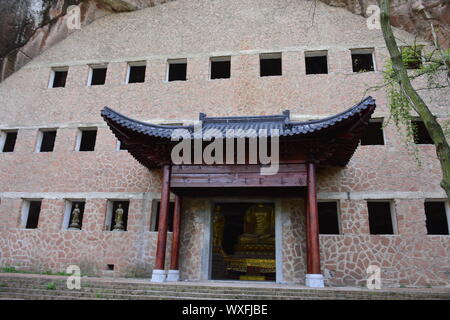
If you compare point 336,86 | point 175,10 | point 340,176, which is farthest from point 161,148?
point 175,10

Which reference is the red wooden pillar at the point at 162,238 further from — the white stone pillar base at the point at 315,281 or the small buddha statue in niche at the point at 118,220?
the white stone pillar base at the point at 315,281

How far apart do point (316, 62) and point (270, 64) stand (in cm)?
176

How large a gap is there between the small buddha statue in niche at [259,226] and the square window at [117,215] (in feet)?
12.9

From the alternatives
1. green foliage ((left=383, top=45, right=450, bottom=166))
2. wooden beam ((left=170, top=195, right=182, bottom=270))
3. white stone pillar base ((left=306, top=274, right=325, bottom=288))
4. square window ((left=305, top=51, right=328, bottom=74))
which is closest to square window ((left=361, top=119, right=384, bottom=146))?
green foliage ((left=383, top=45, right=450, bottom=166))

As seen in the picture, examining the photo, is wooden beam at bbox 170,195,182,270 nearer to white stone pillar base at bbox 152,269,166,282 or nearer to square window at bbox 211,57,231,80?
white stone pillar base at bbox 152,269,166,282

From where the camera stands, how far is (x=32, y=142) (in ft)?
38.4

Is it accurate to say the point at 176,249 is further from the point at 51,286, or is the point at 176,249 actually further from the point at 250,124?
the point at 250,124

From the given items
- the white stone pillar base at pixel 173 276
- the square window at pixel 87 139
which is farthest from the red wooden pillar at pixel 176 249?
the square window at pixel 87 139

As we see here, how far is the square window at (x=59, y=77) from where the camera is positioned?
12938mm

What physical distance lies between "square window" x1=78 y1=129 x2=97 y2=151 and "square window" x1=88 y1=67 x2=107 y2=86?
6.81 feet

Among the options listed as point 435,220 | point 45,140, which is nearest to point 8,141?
point 45,140

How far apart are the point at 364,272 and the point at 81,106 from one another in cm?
1049

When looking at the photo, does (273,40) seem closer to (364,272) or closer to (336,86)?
(336,86)

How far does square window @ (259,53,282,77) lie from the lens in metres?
11.7
